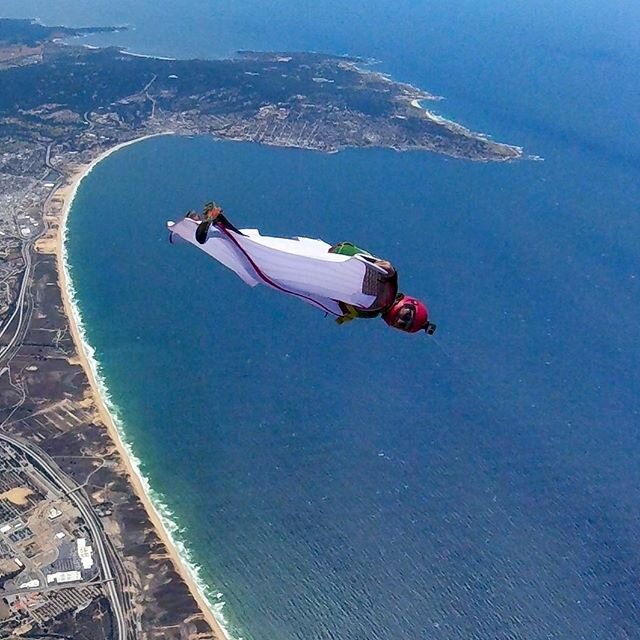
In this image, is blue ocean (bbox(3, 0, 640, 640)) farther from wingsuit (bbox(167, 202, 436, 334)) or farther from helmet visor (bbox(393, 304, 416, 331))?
wingsuit (bbox(167, 202, 436, 334))

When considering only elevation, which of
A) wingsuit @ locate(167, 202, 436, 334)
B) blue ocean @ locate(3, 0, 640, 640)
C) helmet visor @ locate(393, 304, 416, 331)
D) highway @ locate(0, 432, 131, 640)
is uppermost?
wingsuit @ locate(167, 202, 436, 334)

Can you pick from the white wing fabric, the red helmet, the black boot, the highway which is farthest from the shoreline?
the black boot

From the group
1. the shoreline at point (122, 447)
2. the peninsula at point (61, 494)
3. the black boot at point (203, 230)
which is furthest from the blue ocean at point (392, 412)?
the black boot at point (203, 230)

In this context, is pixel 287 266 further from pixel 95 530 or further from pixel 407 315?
pixel 95 530

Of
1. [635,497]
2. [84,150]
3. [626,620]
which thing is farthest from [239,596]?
[84,150]

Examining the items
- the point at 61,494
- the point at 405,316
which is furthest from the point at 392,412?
the point at 405,316

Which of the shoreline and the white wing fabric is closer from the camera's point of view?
the white wing fabric

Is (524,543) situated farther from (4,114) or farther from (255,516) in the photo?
(4,114)

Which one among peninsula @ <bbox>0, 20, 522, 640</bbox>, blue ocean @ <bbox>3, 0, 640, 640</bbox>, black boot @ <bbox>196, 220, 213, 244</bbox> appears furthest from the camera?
blue ocean @ <bbox>3, 0, 640, 640</bbox>
